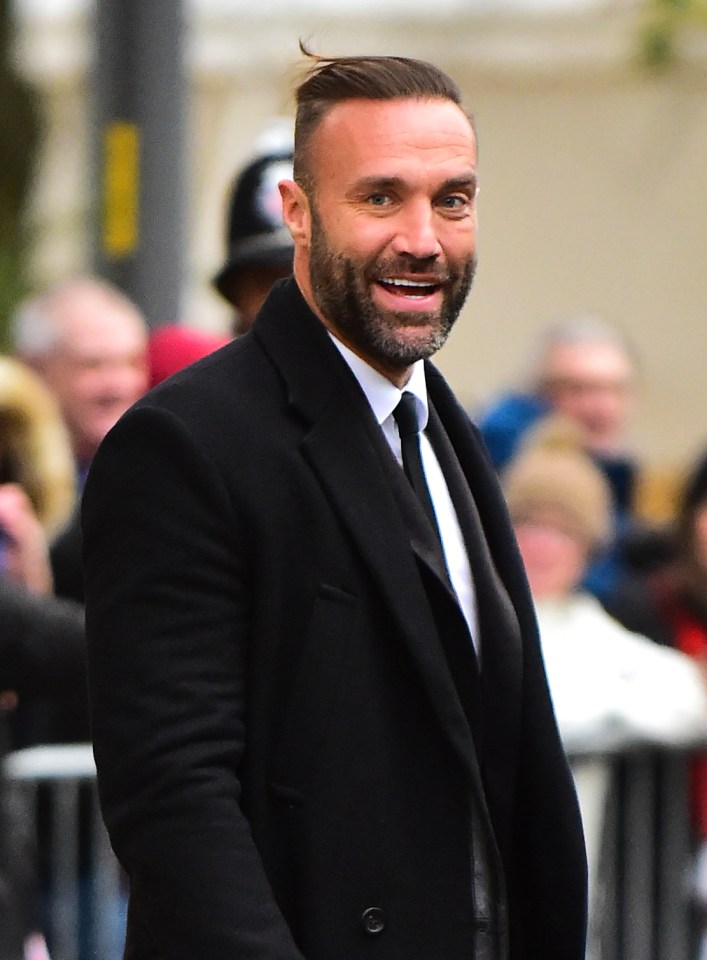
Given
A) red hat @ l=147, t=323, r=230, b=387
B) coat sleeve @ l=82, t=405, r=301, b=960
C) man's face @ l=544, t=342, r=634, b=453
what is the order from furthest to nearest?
man's face @ l=544, t=342, r=634, b=453 → red hat @ l=147, t=323, r=230, b=387 → coat sleeve @ l=82, t=405, r=301, b=960

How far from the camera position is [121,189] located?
698 centimetres

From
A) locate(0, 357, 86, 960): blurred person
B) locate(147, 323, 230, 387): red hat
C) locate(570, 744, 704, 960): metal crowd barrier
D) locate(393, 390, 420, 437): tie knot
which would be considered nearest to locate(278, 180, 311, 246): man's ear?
locate(393, 390, 420, 437): tie knot

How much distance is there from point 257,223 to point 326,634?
1944 mm

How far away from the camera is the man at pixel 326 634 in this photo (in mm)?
2625

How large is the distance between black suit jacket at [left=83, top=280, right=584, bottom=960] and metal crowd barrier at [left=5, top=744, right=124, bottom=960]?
204 cm

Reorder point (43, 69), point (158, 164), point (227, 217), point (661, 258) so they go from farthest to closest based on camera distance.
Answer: point (43, 69)
point (661, 258)
point (158, 164)
point (227, 217)

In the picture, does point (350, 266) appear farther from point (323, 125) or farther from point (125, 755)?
point (125, 755)

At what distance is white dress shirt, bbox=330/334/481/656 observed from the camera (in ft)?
9.34

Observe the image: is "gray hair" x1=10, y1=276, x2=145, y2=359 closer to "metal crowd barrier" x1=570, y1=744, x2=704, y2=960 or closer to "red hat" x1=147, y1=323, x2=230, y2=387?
"red hat" x1=147, y1=323, x2=230, y2=387

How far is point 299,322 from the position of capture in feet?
9.36

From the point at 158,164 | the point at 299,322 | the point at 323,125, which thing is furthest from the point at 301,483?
the point at 158,164

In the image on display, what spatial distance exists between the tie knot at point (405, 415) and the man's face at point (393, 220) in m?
0.13

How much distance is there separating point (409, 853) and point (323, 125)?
0.89 meters

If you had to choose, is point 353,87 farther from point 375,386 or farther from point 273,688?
point 273,688
